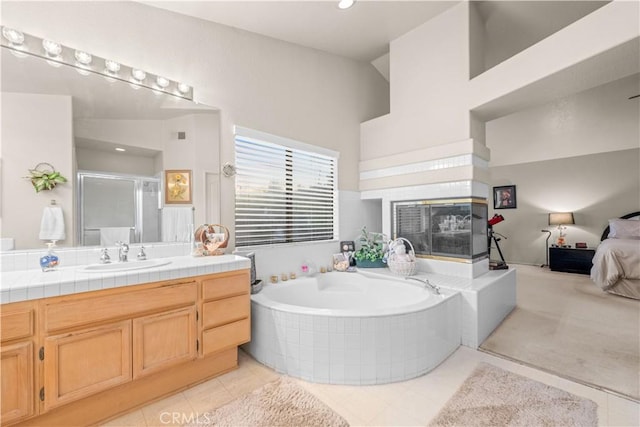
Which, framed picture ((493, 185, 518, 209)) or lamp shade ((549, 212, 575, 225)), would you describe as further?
framed picture ((493, 185, 518, 209))

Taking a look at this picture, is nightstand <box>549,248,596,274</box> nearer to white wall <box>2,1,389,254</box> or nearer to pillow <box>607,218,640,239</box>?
pillow <box>607,218,640,239</box>

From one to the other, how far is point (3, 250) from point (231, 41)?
243 cm

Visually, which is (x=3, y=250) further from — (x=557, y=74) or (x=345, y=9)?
(x=557, y=74)

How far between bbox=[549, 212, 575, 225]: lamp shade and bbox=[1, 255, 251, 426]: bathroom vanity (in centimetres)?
644

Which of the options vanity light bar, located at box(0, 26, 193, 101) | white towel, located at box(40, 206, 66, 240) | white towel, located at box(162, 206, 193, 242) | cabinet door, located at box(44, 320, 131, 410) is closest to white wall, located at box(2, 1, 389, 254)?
vanity light bar, located at box(0, 26, 193, 101)

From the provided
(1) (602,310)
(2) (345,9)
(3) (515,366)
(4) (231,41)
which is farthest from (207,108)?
(1) (602,310)

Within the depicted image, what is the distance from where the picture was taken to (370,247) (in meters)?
3.69

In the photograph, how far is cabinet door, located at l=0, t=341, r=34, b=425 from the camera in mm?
1271

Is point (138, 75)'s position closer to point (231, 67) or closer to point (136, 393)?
point (231, 67)

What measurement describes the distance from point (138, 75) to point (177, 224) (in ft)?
4.01

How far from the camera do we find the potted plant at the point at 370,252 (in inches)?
140

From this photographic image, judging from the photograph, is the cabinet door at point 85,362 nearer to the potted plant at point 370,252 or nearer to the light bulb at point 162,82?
the light bulb at point 162,82

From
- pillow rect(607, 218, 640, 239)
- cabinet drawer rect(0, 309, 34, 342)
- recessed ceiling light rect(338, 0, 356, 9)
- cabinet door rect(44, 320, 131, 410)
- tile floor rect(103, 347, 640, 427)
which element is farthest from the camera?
pillow rect(607, 218, 640, 239)

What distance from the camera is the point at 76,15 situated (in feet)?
6.24
